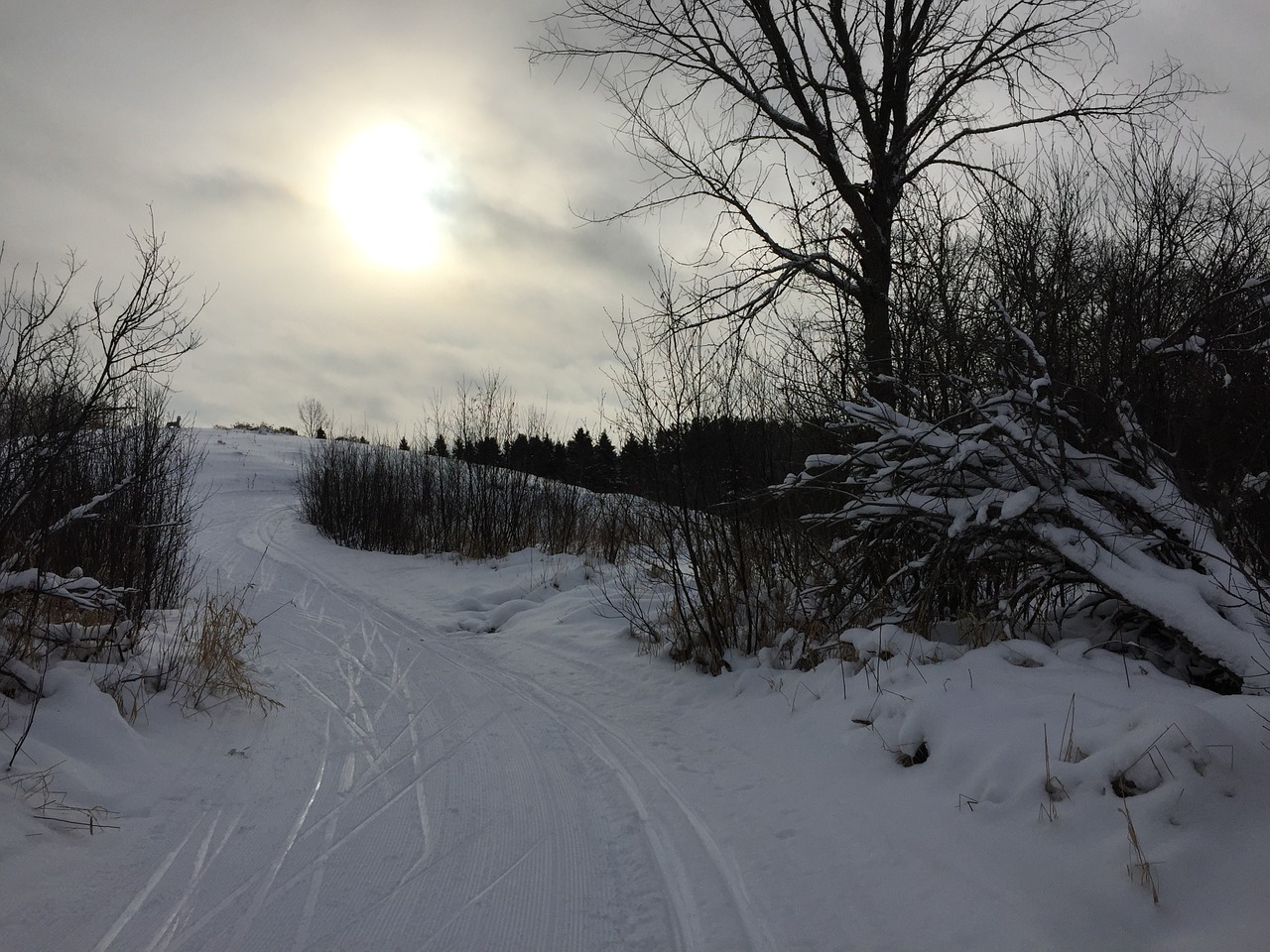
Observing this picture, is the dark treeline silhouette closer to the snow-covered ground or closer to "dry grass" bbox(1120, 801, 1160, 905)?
the snow-covered ground

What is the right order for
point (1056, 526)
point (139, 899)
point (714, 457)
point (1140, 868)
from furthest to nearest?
1. point (714, 457)
2. point (1056, 526)
3. point (139, 899)
4. point (1140, 868)

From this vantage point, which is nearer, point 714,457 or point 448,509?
point 714,457

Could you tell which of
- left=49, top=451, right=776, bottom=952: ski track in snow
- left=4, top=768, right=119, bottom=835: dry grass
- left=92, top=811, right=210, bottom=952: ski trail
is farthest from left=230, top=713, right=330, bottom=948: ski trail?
left=4, top=768, right=119, bottom=835: dry grass

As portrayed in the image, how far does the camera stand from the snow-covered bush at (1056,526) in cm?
318

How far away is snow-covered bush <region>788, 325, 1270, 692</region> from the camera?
3182 mm

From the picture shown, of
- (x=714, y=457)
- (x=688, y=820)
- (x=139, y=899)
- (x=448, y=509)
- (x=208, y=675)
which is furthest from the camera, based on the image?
(x=448, y=509)

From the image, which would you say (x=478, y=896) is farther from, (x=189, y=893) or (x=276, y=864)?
(x=189, y=893)

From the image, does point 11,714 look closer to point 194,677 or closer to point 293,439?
point 194,677

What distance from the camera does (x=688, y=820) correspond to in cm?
364

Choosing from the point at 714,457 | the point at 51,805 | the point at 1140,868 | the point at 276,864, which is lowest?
the point at 276,864

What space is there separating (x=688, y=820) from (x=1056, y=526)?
2618 millimetres

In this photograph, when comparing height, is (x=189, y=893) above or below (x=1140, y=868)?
below

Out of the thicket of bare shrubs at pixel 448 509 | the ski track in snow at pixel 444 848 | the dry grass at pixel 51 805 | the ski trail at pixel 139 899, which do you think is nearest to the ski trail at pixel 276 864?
the ski track in snow at pixel 444 848

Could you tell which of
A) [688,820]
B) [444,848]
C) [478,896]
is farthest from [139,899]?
[688,820]
